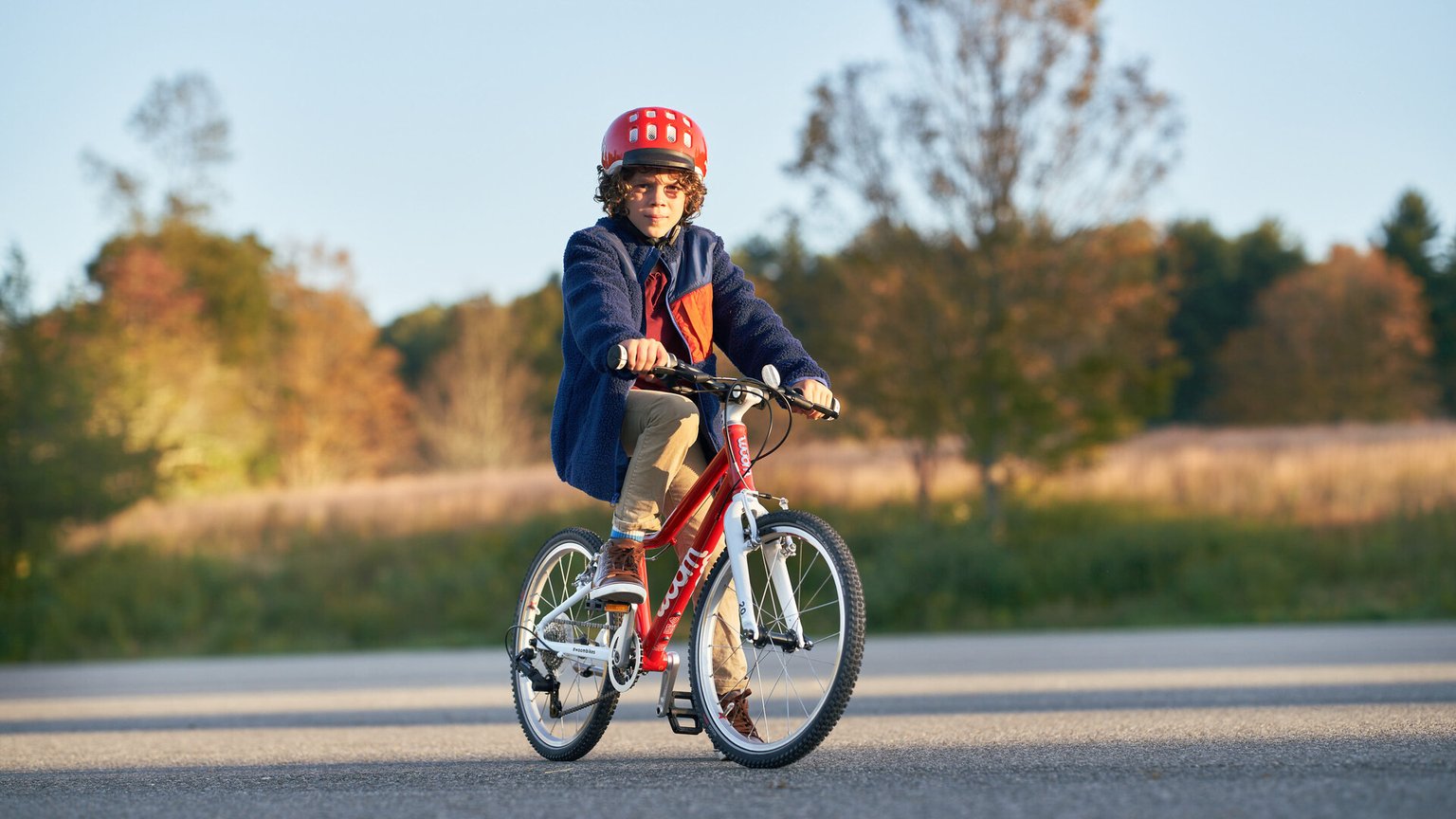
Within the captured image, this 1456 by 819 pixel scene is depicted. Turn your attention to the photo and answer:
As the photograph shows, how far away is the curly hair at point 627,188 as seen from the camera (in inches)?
196

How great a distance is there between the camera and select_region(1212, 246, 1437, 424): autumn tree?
39.2 metres

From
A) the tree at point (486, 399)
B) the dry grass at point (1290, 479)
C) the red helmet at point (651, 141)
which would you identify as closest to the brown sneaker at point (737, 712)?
the red helmet at point (651, 141)

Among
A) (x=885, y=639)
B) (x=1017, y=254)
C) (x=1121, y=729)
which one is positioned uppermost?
(x=1017, y=254)

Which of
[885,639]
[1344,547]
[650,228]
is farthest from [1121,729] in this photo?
[1344,547]

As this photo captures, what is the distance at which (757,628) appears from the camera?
434 centimetres

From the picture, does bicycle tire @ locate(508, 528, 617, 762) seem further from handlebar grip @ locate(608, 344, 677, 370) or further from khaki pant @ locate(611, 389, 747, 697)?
handlebar grip @ locate(608, 344, 677, 370)

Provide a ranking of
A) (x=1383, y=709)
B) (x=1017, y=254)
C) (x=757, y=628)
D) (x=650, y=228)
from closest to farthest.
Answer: (x=757, y=628), (x=650, y=228), (x=1383, y=709), (x=1017, y=254)

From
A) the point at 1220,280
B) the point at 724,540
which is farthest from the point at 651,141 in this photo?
the point at 1220,280

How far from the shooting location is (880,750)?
4957 millimetres

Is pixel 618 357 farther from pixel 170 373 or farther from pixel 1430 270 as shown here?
pixel 1430 270

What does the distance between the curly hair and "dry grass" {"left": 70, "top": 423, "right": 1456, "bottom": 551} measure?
44.4 feet

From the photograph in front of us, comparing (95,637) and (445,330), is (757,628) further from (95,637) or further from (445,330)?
(445,330)

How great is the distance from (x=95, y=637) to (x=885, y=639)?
37.5 feet

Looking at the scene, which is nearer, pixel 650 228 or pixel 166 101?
pixel 650 228
